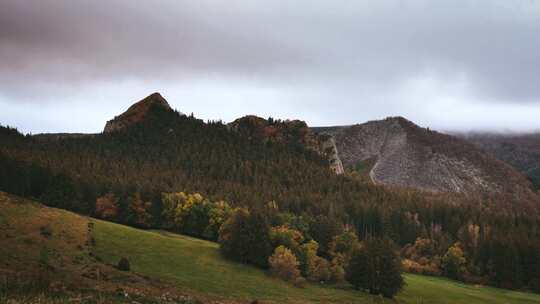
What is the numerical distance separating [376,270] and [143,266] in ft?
143

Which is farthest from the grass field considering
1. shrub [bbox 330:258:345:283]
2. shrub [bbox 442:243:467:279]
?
shrub [bbox 442:243:467:279]

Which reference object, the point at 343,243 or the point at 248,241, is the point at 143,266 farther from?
the point at 343,243

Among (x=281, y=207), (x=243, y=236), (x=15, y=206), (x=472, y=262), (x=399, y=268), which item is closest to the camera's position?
(x=15, y=206)

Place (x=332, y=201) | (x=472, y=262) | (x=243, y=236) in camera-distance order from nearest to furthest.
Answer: (x=243, y=236), (x=472, y=262), (x=332, y=201)

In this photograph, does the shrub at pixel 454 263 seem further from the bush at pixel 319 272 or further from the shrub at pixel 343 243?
the bush at pixel 319 272

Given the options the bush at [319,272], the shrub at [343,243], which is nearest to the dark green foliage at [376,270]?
the bush at [319,272]

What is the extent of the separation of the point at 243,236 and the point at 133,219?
54693mm

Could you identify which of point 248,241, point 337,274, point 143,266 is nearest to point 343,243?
point 337,274

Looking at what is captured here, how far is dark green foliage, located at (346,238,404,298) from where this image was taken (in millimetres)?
87125

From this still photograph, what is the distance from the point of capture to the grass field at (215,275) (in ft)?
230

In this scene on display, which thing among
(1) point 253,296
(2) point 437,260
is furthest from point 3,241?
(2) point 437,260

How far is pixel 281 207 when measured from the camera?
17375 centimetres

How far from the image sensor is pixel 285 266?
287 feet

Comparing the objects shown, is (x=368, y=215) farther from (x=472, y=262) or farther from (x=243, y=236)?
(x=243, y=236)
